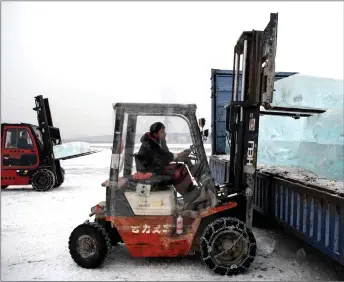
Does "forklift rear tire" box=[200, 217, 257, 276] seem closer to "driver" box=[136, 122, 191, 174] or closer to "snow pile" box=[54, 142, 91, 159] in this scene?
"driver" box=[136, 122, 191, 174]

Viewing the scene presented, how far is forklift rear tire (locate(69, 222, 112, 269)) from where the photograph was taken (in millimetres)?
Result: 3949

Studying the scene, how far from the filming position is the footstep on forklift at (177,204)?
12.5ft

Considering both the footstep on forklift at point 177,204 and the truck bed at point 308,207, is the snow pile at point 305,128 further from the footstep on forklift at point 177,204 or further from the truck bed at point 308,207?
the footstep on forklift at point 177,204

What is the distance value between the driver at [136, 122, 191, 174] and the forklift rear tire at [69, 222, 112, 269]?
886 millimetres

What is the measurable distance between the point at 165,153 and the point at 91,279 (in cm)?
156

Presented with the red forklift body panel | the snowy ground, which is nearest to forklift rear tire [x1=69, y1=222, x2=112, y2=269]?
the snowy ground

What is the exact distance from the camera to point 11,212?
7242mm

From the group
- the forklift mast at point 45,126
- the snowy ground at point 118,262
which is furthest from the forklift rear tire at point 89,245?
the forklift mast at point 45,126

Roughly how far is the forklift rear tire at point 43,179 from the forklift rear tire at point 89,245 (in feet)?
21.6

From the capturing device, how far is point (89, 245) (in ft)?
13.1

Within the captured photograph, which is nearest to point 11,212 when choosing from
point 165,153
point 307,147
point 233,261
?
point 165,153

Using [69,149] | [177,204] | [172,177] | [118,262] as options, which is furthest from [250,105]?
[69,149]

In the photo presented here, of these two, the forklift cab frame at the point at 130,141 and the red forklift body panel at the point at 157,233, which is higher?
the forklift cab frame at the point at 130,141

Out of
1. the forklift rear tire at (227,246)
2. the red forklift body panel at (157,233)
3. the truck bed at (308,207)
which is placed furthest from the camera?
the red forklift body panel at (157,233)
